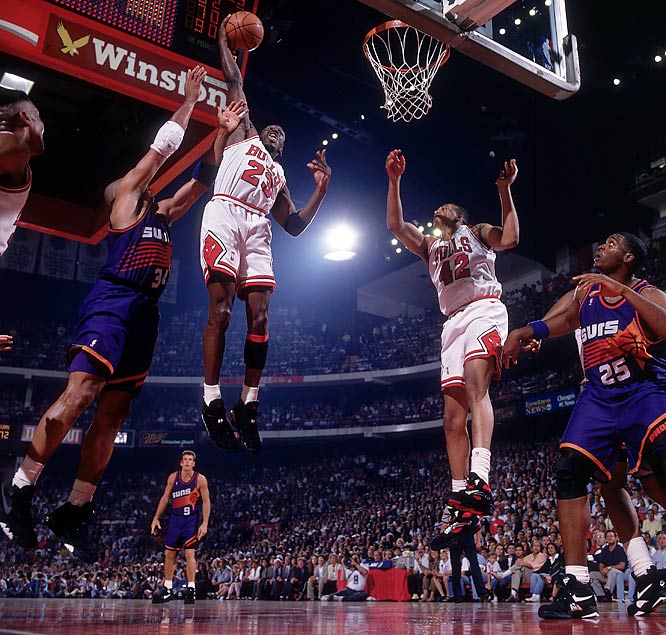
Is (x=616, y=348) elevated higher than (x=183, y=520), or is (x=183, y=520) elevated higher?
(x=616, y=348)

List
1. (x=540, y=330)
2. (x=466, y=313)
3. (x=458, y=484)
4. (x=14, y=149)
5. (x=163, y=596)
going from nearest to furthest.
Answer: (x=14, y=149) < (x=540, y=330) < (x=458, y=484) < (x=466, y=313) < (x=163, y=596)

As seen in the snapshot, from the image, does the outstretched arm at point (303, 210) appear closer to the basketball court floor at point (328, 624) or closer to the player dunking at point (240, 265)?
the player dunking at point (240, 265)

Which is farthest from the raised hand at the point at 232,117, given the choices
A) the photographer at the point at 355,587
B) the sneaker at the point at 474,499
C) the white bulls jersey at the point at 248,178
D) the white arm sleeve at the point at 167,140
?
the photographer at the point at 355,587

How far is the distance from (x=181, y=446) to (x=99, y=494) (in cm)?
377

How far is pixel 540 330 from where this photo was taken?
4.61 metres

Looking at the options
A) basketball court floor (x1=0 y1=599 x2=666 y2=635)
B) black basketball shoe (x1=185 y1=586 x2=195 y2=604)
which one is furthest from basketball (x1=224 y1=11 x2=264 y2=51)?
black basketball shoe (x1=185 y1=586 x2=195 y2=604)

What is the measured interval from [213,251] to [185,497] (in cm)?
625

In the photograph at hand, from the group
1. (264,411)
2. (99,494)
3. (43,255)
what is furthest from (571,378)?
(43,255)

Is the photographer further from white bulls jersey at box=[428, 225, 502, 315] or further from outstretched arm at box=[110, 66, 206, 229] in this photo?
outstretched arm at box=[110, 66, 206, 229]

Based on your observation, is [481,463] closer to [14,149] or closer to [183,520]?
[14,149]

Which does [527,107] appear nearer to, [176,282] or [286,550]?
[286,550]

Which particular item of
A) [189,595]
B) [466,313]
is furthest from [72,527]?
[189,595]

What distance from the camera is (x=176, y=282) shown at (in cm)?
3186

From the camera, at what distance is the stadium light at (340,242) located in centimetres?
2516
